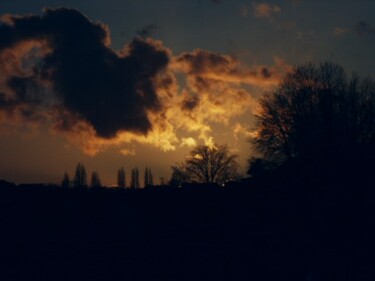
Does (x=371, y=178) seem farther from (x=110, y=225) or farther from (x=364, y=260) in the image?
(x=110, y=225)

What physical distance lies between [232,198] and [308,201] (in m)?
4.33

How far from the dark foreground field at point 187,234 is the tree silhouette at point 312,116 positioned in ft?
39.5

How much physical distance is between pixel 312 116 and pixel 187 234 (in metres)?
18.6

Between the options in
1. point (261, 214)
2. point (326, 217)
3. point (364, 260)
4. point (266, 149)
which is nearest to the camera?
point (364, 260)

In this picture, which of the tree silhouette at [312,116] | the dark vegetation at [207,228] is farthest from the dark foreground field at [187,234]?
the tree silhouette at [312,116]

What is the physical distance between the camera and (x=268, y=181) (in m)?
25.7

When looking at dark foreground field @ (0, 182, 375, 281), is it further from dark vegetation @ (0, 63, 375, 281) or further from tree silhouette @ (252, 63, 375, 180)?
tree silhouette @ (252, 63, 375, 180)

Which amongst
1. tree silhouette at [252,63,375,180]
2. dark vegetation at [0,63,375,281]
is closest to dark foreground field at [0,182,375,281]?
dark vegetation at [0,63,375,281]

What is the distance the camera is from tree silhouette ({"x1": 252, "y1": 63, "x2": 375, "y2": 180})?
3728 cm

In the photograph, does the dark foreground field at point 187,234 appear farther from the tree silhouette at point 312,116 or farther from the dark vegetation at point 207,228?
the tree silhouette at point 312,116

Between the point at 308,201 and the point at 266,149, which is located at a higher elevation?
the point at 266,149

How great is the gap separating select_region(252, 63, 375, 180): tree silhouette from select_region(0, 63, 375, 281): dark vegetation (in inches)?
453

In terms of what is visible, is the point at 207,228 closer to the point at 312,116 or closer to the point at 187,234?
the point at 187,234

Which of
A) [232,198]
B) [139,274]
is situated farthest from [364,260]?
[139,274]
